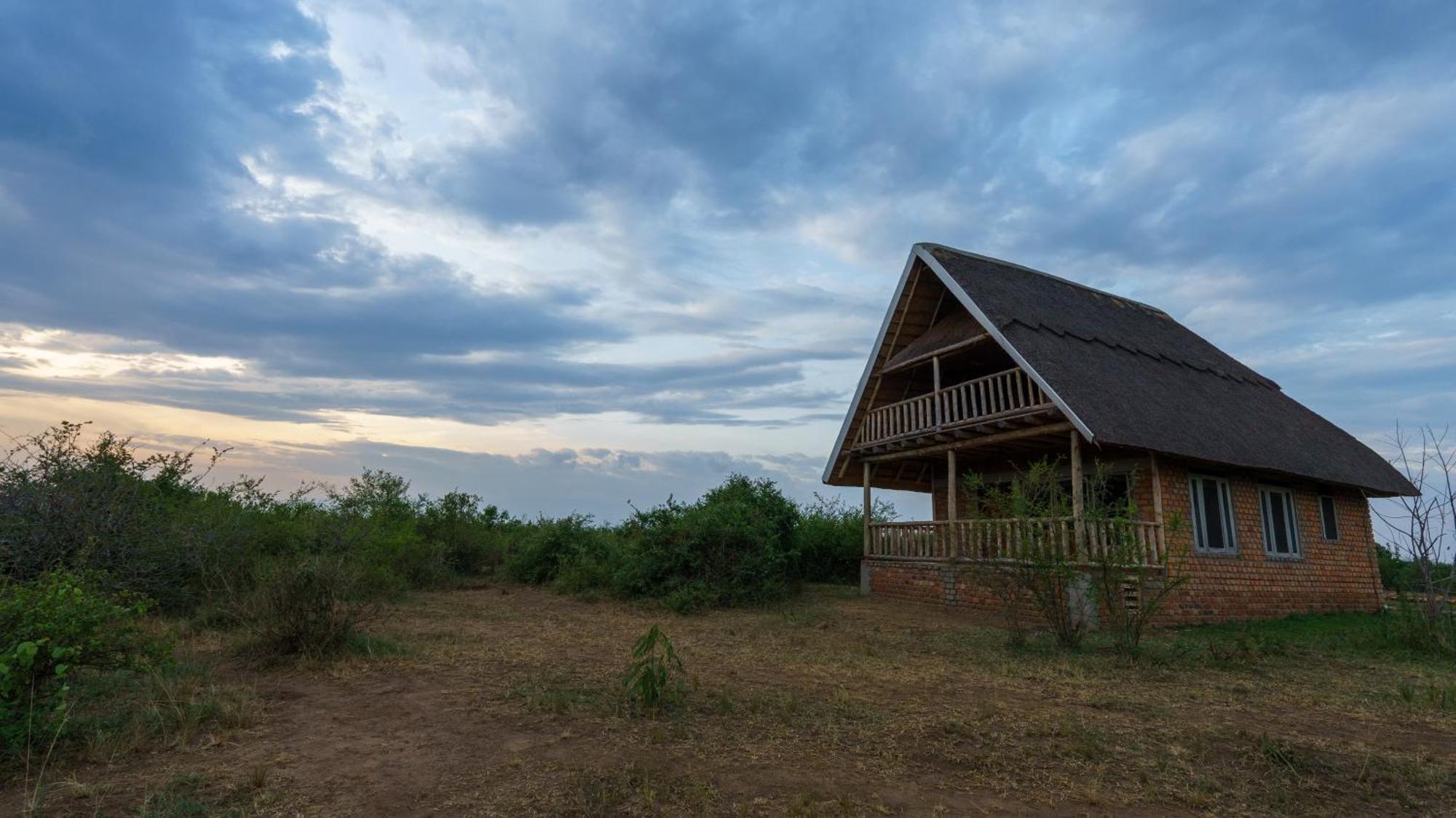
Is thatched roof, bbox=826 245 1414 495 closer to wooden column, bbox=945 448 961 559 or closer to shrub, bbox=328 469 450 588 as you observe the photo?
wooden column, bbox=945 448 961 559

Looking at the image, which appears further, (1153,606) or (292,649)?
(1153,606)

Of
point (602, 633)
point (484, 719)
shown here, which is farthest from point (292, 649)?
point (602, 633)

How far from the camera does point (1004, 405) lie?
13.6 meters

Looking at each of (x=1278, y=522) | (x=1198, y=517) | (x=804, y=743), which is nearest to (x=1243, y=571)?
(x=1198, y=517)

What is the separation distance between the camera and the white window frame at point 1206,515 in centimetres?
1280

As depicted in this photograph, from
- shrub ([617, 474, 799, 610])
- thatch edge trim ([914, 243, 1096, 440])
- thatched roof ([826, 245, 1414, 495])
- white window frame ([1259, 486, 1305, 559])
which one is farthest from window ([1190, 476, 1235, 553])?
shrub ([617, 474, 799, 610])

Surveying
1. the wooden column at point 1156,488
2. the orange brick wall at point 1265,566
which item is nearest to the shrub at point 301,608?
Result: the orange brick wall at point 1265,566

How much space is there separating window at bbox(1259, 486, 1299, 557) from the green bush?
16.7 meters

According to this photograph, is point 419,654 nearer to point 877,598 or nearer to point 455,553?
point 877,598

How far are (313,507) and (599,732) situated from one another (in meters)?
12.6

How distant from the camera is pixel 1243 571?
43.4ft

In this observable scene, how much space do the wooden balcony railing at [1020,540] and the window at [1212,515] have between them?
1469 millimetres

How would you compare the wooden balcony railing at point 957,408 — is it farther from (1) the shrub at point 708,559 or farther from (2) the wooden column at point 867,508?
(1) the shrub at point 708,559

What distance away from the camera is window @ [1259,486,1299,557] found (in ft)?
46.5
